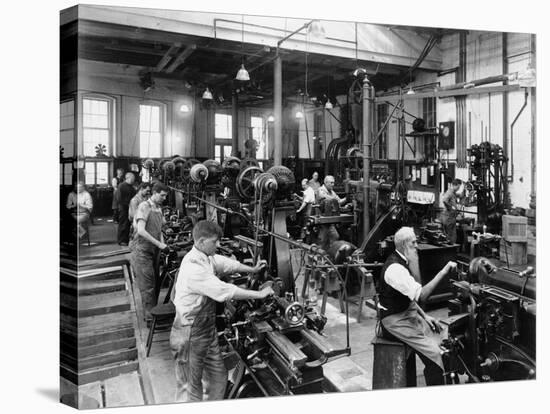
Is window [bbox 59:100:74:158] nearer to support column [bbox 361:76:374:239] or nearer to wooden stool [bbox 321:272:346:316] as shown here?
wooden stool [bbox 321:272:346:316]

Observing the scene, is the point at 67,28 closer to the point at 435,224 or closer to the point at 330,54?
the point at 330,54

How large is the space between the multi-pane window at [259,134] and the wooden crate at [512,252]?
2.09 metres

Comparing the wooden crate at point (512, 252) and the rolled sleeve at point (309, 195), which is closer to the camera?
the wooden crate at point (512, 252)

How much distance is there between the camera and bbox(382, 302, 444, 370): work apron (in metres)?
3.14

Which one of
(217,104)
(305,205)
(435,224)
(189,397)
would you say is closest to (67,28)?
(217,104)

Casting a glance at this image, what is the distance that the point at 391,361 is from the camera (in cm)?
323

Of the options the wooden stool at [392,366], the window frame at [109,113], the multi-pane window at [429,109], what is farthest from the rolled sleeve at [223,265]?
the multi-pane window at [429,109]

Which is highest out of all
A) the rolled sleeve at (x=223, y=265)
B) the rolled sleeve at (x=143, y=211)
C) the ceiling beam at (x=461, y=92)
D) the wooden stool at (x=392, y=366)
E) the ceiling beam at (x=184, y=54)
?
the ceiling beam at (x=184, y=54)

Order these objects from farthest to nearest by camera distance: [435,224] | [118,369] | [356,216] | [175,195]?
[356,216], [435,224], [175,195], [118,369]

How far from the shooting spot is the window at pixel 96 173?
2.73 metres

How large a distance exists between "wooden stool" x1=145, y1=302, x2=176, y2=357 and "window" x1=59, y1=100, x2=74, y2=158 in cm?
124

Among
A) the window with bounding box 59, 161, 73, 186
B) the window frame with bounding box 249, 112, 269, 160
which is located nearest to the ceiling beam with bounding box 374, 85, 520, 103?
the window frame with bounding box 249, 112, 269, 160

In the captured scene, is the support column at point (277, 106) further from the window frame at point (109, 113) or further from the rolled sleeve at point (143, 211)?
the window frame at point (109, 113)

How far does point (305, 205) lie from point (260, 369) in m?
1.46
